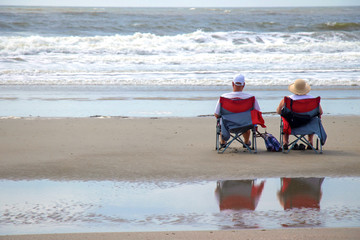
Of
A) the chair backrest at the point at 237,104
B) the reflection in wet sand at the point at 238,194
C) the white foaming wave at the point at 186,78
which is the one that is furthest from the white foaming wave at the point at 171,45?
the reflection in wet sand at the point at 238,194

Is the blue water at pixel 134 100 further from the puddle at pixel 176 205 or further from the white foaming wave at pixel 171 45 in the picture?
the white foaming wave at pixel 171 45

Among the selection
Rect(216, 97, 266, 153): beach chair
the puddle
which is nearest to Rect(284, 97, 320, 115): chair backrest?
Rect(216, 97, 266, 153): beach chair

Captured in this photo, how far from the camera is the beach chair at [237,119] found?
6883 millimetres

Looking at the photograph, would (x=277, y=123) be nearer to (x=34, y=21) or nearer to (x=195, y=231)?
(x=195, y=231)

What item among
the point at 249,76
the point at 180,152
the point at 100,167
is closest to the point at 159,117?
the point at 180,152

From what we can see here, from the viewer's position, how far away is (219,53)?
80.5 ft

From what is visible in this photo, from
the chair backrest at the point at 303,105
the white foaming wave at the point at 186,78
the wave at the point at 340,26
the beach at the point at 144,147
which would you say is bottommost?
the white foaming wave at the point at 186,78

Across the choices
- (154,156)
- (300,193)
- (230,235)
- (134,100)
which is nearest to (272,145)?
(154,156)

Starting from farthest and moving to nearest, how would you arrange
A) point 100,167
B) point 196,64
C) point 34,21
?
1. point 34,21
2. point 196,64
3. point 100,167

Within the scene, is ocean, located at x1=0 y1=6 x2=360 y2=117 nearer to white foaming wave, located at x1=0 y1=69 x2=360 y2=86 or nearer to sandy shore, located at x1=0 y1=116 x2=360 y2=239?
white foaming wave, located at x1=0 y1=69 x2=360 y2=86

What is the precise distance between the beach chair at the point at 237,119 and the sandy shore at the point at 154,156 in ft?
0.80

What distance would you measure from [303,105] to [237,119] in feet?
2.90

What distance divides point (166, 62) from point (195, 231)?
17.2 metres

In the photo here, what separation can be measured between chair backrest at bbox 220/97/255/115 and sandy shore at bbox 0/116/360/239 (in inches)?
21.6
